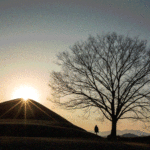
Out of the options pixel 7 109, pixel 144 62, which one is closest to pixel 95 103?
pixel 144 62

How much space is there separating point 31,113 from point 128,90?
655 inches

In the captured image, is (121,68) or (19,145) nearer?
(19,145)

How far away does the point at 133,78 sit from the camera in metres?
20.4

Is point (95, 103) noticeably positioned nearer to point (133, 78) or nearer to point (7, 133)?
point (133, 78)

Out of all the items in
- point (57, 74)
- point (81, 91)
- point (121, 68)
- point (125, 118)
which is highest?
point (121, 68)

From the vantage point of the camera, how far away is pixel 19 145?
8.77 meters

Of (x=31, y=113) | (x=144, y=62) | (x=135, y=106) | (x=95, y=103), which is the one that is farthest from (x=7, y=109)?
(x=144, y=62)

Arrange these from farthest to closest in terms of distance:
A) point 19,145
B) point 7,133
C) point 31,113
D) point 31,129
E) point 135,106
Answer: point 31,113 < point 135,106 < point 31,129 < point 7,133 < point 19,145

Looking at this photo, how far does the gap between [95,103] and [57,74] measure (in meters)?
5.70

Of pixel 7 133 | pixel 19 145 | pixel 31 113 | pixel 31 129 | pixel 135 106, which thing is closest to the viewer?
pixel 19 145

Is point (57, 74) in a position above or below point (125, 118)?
above

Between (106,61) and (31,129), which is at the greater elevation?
(106,61)

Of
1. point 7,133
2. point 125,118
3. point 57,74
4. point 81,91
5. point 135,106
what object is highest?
point 57,74

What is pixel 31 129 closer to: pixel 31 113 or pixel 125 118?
pixel 125 118
